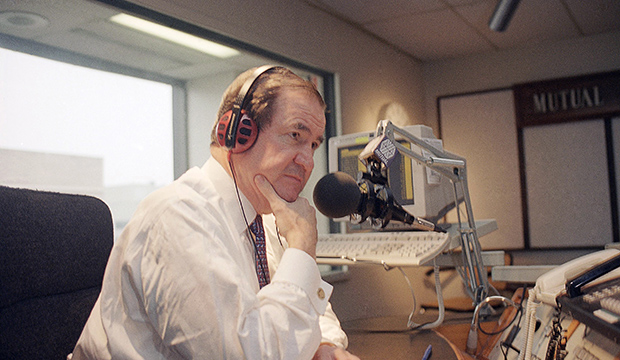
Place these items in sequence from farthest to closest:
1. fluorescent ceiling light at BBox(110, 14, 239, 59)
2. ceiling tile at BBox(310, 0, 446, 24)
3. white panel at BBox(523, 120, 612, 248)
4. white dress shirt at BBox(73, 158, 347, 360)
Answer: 1. white panel at BBox(523, 120, 612, 248)
2. ceiling tile at BBox(310, 0, 446, 24)
3. fluorescent ceiling light at BBox(110, 14, 239, 59)
4. white dress shirt at BBox(73, 158, 347, 360)

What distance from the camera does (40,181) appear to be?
6.01ft

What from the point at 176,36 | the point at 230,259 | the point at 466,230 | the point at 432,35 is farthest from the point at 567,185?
the point at 230,259

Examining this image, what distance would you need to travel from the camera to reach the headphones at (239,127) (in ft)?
3.33

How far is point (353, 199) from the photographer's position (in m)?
1.04

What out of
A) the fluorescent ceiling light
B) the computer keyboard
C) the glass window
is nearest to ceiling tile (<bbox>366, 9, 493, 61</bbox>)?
the fluorescent ceiling light

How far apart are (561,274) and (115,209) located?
1.71 metres

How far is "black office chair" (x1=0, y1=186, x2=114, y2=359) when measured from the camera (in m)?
0.85

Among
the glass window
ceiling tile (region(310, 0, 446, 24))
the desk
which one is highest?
ceiling tile (region(310, 0, 446, 24))

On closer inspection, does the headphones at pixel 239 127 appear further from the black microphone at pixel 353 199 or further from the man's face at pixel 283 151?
the black microphone at pixel 353 199

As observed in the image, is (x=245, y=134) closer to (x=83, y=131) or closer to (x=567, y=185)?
(x=83, y=131)

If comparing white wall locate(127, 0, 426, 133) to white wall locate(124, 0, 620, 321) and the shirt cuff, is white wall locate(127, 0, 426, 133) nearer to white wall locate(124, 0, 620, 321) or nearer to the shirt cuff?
white wall locate(124, 0, 620, 321)

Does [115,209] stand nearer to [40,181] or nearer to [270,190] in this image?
[40,181]

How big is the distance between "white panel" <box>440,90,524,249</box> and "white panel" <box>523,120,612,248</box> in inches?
4.6

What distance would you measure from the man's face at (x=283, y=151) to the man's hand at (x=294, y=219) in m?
0.02
